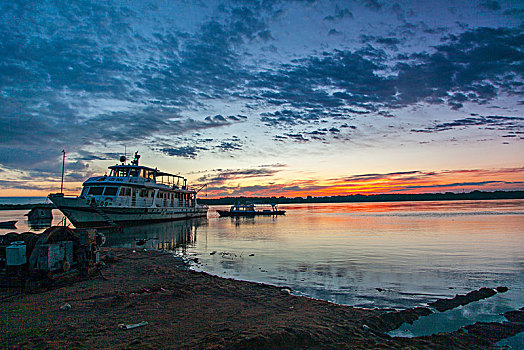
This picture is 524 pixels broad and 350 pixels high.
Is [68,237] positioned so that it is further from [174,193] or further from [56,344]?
[174,193]

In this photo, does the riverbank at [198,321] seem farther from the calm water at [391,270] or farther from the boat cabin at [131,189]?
the boat cabin at [131,189]

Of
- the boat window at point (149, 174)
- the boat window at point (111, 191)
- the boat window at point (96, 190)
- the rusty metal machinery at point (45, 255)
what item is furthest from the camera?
the boat window at point (149, 174)

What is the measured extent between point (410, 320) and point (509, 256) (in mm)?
13391

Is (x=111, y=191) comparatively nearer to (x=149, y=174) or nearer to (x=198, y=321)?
(x=149, y=174)

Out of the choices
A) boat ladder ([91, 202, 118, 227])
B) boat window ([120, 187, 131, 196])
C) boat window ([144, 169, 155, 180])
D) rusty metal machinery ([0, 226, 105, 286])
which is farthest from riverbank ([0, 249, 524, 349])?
boat window ([144, 169, 155, 180])

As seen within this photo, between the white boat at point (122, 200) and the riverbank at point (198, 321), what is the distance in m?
23.8

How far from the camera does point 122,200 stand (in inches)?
1363

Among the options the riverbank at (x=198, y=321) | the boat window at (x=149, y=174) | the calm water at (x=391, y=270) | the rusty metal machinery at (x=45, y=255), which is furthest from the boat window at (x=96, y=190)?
the riverbank at (x=198, y=321)

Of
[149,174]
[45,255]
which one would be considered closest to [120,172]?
[149,174]

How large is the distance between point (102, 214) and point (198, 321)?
2914 cm

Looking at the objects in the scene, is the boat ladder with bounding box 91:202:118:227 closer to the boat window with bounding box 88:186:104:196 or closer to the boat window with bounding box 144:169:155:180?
the boat window with bounding box 88:186:104:196

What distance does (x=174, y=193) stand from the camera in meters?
48.5

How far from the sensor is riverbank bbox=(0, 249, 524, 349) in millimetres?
5512

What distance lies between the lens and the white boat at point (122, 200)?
30.1 m
